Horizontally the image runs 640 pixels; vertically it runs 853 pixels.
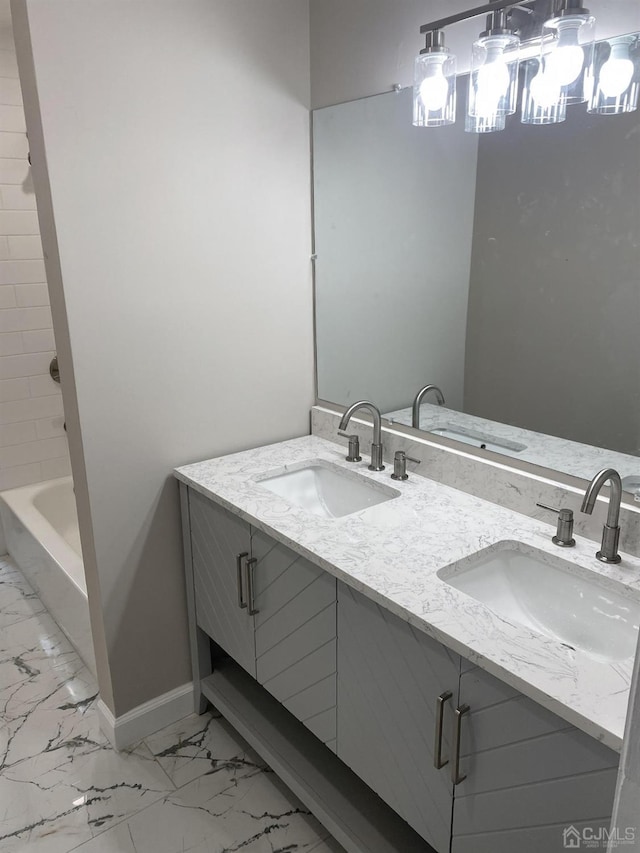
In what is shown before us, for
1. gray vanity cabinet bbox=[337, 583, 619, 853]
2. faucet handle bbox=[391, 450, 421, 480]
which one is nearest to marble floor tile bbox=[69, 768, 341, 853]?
gray vanity cabinet bbox=[337, 583, 619, 853]

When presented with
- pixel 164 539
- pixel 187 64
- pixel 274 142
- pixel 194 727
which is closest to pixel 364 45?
pixel 274 142

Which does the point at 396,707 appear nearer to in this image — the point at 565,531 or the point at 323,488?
the point at 565,531

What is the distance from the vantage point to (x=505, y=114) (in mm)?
1591

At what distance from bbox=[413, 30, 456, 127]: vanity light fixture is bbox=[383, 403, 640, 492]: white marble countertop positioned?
802 mm

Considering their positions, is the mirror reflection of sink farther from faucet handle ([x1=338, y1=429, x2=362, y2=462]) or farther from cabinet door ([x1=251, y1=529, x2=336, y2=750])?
cabinet door ([x1=251, y1=529, x2=336, y2=750])

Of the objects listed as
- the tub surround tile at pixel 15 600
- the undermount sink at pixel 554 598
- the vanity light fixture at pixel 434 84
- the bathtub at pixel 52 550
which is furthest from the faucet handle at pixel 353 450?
the tub surround tile at pixel 15 600

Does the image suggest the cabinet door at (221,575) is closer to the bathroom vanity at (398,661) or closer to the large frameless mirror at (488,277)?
the bathroom vanity at (398,661)

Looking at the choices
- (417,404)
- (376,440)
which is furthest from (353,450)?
(417,404)

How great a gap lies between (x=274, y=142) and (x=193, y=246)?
17.2 inches

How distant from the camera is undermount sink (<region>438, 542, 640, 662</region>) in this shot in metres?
1.34

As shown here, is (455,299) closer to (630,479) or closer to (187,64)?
(630,479)

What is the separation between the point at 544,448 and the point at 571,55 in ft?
2.95

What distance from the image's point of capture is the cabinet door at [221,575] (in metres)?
1.83

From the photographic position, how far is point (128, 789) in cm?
190
